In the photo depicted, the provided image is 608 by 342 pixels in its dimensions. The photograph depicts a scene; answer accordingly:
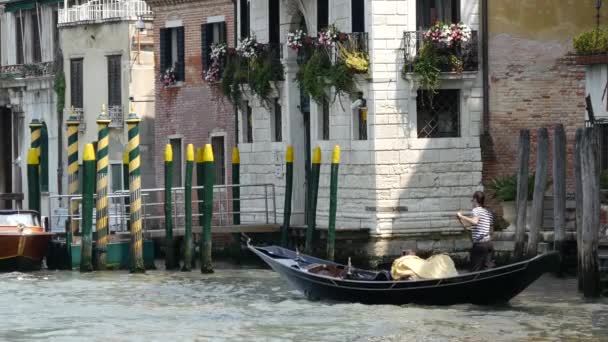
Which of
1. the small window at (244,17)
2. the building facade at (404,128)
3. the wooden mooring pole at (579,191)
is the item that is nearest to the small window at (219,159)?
the small window at (244,17)

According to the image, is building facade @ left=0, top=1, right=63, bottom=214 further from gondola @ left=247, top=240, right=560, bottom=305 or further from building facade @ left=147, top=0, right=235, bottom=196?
gondola @ left=247, top=240, right=560, bottom=305

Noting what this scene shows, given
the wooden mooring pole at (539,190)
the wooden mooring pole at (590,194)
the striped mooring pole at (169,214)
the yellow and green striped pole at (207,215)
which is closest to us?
the wooden mooring pole at (590,194)

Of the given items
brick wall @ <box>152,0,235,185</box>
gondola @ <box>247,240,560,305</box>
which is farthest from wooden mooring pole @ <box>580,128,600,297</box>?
brick wall @ <box>152,0,235,185</box>

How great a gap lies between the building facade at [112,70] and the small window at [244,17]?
17.1 ft

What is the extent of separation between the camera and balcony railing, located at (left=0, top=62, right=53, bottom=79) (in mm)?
45406

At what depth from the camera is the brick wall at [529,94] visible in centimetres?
3073

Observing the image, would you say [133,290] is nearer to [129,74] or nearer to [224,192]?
[224,192]

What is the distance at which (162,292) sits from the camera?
2895 centimetres

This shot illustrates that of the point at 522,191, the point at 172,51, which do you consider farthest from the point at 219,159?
the point at 522,191

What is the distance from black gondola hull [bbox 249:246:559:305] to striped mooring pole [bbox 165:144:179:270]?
20.1 feet

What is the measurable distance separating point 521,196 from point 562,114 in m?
3.30

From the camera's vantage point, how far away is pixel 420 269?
84.7ft

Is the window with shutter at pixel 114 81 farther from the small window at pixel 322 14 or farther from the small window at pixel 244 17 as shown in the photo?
the small window at pixel 322 14

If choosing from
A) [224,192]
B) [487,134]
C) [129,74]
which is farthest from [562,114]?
[129,74]
